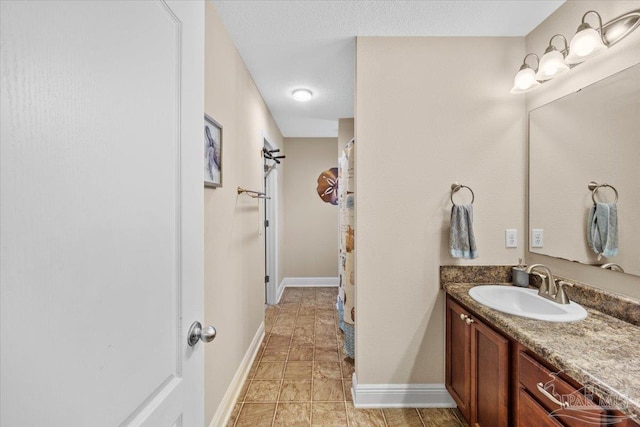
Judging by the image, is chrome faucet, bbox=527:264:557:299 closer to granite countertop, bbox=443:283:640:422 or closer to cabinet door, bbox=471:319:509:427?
granite countertop, bbox=443:283:640:422

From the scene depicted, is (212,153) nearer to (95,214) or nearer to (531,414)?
(95,214)

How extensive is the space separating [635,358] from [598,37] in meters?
1.41

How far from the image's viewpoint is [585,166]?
4.90 feet

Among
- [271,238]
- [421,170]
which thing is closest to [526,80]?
[421,170]

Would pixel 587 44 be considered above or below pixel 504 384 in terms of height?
above

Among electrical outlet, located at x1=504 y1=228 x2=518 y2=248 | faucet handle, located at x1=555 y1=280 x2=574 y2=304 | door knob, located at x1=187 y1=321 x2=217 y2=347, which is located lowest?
faucet handle, located at x1=555 y1=280 x2=574 y2=304

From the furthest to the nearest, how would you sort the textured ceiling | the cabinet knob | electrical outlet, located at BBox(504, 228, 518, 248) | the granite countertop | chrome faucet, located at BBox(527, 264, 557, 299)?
electrical outlet, located at BBox(504, 228, 518, 248), the textured ceiling, chrome faucet, located at BBox(527, 264, 557, 299), the cabinet knob, the granite countertop

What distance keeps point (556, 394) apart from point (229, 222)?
1811 millimetres

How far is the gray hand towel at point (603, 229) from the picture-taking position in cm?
137

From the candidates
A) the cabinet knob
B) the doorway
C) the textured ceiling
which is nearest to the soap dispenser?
the cabinet knob

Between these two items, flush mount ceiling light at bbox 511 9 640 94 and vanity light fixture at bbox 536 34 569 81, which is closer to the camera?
flush mount ceiling light at bbox 511 9 640 94

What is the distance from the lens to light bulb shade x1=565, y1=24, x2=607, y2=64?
4.44ft

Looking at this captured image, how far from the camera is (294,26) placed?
5.92 ft

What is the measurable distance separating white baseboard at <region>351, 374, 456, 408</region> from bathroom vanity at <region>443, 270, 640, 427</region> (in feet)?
0.79
